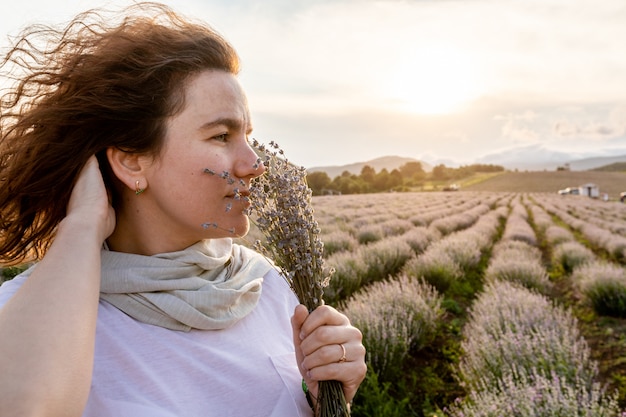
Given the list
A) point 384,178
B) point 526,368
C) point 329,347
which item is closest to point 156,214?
point 329,347

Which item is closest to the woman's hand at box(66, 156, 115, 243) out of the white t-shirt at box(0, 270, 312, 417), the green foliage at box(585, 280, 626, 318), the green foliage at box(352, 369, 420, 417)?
the white t-shirt at box(0, 270, 312, 417)

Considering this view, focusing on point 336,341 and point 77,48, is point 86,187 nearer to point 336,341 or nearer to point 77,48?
point 77,48

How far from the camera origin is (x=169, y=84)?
5.19 ft

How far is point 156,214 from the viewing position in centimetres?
166

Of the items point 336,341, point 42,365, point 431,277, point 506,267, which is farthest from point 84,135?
point 506,267

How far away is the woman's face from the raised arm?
12.5 inches

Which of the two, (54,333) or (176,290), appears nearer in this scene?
(54,333)

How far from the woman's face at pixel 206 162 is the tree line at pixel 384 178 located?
28.0 m

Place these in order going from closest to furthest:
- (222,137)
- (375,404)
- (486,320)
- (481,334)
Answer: (222,137)
(375,404)
(481,334)
(486,320)

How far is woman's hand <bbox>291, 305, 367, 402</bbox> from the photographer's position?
1334 mm

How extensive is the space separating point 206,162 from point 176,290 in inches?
15.3

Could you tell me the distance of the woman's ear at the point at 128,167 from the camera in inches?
63.3

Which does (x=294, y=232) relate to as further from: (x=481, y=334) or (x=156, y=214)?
(x=481, y=334)

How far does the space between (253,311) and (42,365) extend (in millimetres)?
748
